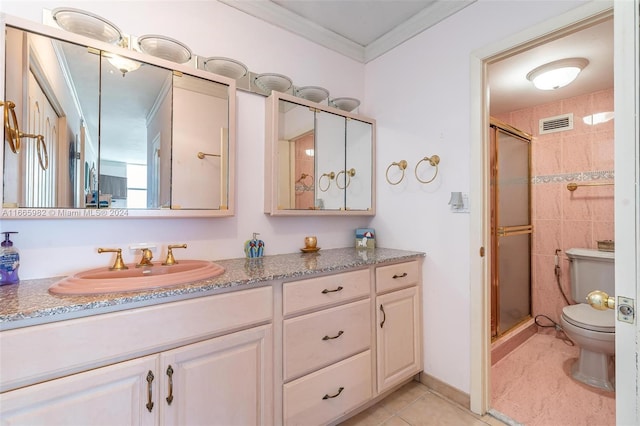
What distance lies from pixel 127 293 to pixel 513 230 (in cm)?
307

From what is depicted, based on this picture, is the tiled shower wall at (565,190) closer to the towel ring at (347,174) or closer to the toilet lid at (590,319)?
the toilet lid at (590,319)

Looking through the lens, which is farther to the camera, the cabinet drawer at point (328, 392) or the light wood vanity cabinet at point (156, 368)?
the cabinet drawer at point (328, 392)

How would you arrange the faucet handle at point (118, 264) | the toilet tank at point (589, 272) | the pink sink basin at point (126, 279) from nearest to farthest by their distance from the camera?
the pink sink basin at point (126, 279), the faucet handle at point (118, 264), the toilet tank at point (589, 272)

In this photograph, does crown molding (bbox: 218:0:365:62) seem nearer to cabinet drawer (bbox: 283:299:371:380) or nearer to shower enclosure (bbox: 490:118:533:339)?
shower enclosure (bbox: 490:118:533:339)

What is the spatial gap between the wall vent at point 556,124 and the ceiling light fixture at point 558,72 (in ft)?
2.30

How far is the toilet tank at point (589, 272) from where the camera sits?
236 cm

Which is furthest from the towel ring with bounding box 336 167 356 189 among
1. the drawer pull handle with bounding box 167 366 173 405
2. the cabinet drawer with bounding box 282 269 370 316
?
the drawer pull handle with bounding box 167 366 173 405

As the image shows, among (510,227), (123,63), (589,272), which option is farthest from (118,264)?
(589,272)

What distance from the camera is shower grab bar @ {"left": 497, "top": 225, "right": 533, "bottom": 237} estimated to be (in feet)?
8.40

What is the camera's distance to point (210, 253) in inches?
65.8

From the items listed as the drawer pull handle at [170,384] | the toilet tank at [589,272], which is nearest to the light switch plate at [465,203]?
the toilet tank at [589,272]

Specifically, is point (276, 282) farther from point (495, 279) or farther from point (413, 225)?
point (495, 279)

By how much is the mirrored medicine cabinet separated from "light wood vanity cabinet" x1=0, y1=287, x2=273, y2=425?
0.60 metres

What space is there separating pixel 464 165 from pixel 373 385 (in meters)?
1.43
